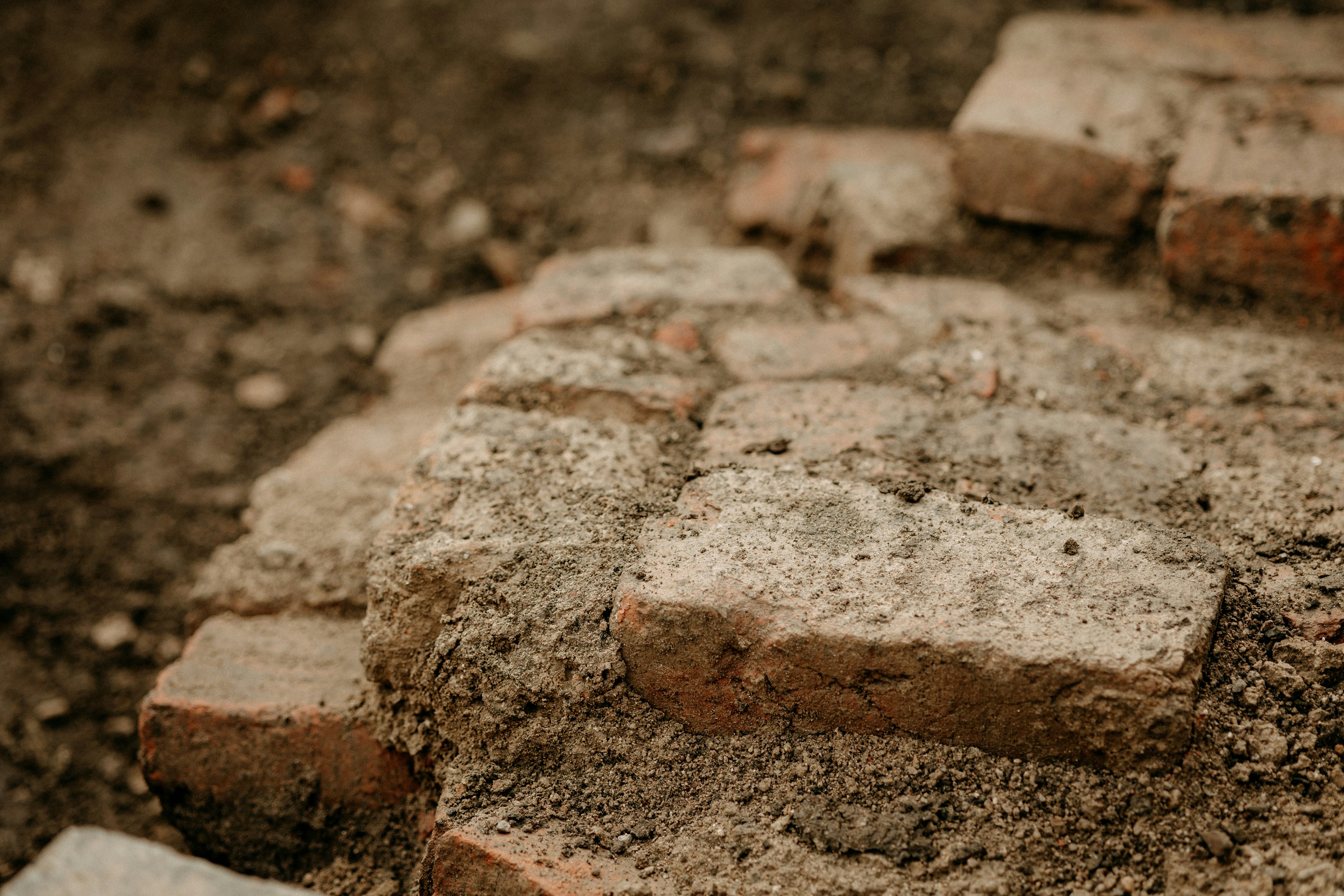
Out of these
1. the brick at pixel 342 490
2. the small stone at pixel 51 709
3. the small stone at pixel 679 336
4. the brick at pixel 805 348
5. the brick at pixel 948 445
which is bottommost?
the small stone at pixel 51 709

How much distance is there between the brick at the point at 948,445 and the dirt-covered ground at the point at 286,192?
0.48 m

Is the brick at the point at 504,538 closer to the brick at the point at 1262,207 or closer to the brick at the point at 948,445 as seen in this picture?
the brick at the point at 948,445

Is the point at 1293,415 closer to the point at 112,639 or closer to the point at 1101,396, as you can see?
the point at 1101,396

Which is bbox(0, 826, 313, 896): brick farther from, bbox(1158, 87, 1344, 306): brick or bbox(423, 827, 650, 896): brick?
bbox(1158, 87, 1344, 306): brick

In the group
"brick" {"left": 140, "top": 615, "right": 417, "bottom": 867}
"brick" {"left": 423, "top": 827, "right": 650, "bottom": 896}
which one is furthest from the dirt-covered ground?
"brick" {"left": 423, "top": 827, "right": 650, "bottom": 896}

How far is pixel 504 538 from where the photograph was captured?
43.6 inches

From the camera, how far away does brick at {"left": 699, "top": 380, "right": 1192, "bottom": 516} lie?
3.86 ft

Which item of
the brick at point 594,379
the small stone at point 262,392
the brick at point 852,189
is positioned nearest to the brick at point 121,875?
the brick at point 594,379

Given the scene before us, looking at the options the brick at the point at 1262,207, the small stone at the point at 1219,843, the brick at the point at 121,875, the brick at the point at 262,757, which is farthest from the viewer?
the brick at the point at 1262,207

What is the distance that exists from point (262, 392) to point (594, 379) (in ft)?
3.11

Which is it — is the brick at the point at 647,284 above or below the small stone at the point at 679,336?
above

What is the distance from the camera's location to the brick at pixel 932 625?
0.94 metres

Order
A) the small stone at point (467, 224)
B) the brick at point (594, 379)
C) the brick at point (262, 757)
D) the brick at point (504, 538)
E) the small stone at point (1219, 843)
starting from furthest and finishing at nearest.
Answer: the small stone at point (467, 224)
the brick at point (594, 379)
the brick at point (262, 757)
the brick at point (504, 538)
the small stone at point (1219, 843)

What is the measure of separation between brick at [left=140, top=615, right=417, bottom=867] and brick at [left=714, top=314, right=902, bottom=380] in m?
0.68
